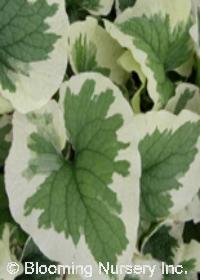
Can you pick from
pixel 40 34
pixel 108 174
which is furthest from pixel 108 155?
pixel 40 34

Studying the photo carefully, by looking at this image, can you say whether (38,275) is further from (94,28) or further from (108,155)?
(94,28)

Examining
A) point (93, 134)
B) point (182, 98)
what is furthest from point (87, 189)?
point (182, 98)

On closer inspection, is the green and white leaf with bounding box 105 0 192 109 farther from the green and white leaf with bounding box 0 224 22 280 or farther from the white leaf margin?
the green and white leaf with bounding box 0 224 22 280

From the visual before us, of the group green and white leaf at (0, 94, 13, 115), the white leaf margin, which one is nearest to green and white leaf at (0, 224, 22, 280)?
green and white leaf at (0, 94, 13, 115)

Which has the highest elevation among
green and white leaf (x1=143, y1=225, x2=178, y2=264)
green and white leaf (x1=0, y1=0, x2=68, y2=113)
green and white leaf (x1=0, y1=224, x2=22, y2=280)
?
green and white leaf (x1=0, y1=0, x2=68, y2=113)
